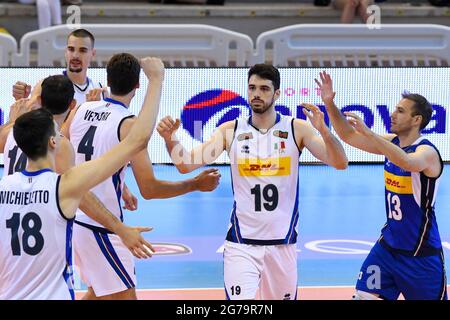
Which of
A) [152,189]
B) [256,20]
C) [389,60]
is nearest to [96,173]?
Result: [152,189]

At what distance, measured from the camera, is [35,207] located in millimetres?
5266

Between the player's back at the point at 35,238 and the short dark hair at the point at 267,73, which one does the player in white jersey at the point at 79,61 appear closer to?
the short dark hair at the point at 267,73

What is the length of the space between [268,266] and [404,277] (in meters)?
0.97

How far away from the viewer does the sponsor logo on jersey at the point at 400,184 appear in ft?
23.4

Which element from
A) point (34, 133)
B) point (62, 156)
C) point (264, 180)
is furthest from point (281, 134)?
point (34, 133)

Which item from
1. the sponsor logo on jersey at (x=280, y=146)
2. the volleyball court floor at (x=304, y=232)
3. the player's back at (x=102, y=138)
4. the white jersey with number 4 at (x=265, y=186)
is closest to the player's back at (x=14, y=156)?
the player's back at (x=102, y=138)

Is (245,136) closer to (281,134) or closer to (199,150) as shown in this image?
(281,134)

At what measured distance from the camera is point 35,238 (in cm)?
525

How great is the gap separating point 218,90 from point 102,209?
24.3 feet

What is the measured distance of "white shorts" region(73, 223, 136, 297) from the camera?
278 inches

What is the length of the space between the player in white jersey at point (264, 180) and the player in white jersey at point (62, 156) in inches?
31.0

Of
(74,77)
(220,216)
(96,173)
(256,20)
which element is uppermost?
(256,20)
